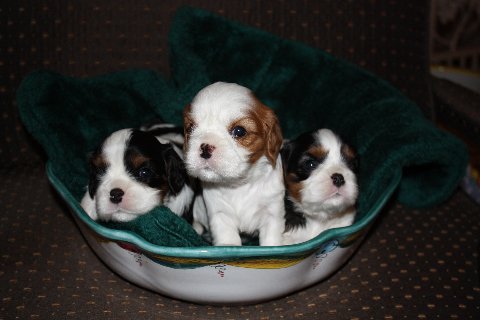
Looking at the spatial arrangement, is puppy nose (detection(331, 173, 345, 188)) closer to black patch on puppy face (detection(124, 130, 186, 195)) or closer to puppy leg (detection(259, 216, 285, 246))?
puppy leg (detection(259, 216, 285, 246))

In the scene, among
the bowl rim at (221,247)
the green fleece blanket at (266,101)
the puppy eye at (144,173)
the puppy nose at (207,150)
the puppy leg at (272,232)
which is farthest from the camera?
the green fleece blanket at (266,101)

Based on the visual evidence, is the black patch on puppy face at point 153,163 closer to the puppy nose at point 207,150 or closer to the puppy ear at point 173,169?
the puppy ear at point 173,169

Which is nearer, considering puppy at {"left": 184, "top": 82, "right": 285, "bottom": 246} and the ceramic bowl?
the ceramic bowl

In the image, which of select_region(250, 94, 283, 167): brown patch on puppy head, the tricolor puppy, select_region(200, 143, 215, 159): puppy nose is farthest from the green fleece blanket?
select_region(200, 143, 215, 159): puppy nose

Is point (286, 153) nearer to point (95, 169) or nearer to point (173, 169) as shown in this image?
point (173, 169)

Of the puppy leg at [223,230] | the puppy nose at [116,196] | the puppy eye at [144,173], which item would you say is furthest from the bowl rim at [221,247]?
the puppy leg at [223,230]

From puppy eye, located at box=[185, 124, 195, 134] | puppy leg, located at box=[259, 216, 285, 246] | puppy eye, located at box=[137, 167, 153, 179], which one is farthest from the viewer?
puppy leg, located at box=[259, 216, 285, 246]
